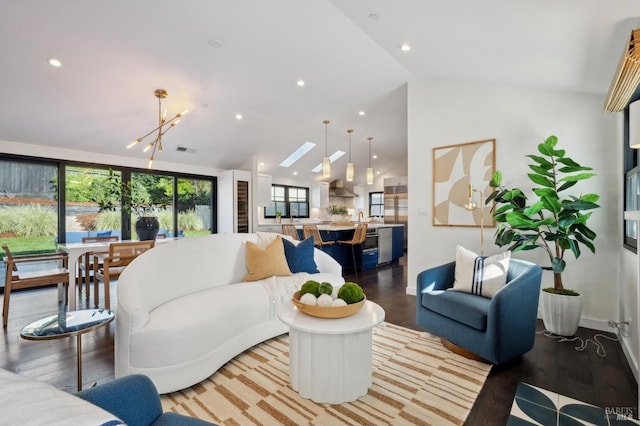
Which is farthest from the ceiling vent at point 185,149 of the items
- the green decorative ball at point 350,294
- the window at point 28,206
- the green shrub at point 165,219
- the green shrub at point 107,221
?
the green decorative ball at point 350,294

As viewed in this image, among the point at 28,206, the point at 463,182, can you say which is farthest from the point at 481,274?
the point at 28,206

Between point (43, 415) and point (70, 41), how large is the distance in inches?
159

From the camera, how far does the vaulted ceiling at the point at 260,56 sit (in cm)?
240

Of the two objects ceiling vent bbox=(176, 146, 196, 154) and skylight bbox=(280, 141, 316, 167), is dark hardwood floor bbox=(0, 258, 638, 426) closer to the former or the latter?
ceiling vent bbox=(176, 146, 196, 154)

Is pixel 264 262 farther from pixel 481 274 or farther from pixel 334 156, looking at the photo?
pixel 334 156

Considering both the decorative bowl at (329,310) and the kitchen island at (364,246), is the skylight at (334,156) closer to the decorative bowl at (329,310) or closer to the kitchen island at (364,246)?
the kitchen island at (364,246)

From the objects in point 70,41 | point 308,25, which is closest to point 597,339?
point 308,25

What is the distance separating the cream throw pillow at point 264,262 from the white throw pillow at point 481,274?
167 cm

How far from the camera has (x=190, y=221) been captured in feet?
22.0

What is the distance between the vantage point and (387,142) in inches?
291

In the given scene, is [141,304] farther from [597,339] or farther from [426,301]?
[597,339]

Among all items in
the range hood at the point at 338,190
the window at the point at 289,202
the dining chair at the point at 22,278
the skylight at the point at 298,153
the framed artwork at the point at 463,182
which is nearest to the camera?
the dining chair at the point at 22,278

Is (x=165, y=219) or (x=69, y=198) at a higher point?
(x=69, y=198)

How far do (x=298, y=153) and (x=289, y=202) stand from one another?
1754mm
